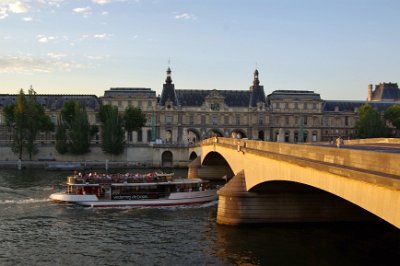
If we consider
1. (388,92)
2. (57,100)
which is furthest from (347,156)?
(388,92)

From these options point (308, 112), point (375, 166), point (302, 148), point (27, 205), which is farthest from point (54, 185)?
point (308, 112)

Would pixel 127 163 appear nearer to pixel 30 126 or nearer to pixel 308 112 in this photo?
pixel 30 126

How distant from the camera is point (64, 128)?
116938 millimetres

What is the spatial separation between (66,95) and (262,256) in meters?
115

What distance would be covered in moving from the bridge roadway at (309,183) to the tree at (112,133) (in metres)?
56.3

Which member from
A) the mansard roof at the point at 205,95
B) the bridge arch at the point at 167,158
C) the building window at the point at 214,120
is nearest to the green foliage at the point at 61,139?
the bridge arch at the point at 167,158

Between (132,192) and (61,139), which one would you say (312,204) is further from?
(61,139)

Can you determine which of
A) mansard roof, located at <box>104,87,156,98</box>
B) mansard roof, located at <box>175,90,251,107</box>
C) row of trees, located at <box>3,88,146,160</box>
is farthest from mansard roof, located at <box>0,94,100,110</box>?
mansard roof, located at <box>175,90,251,107</box>

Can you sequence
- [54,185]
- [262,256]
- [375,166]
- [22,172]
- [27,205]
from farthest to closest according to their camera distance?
[22,172] → [54,185] → [27,205] → [262,256] → [375,166]

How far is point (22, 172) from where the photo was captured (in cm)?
9725

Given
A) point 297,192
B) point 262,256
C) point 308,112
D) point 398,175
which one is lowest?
point 262,256

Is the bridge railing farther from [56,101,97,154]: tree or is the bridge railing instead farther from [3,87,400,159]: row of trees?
[56,101,97,154]: tree

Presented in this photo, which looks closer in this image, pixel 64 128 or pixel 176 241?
pixel 176 241

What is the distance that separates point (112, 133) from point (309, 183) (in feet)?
300
